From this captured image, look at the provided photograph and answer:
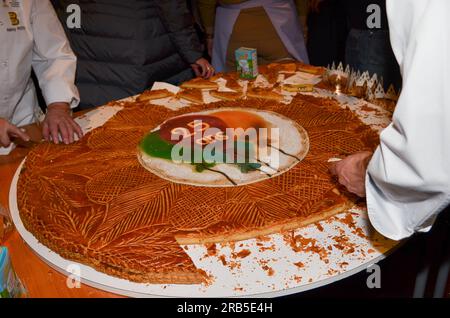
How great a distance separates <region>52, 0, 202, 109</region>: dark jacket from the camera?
2691 millimetres

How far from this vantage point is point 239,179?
1557mm

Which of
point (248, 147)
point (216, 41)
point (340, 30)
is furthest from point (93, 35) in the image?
point (340, 30)

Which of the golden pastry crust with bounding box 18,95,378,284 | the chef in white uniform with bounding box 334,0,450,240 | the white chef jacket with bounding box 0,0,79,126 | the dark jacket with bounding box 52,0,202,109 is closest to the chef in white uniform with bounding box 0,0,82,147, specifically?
the white chef jacket with bounding box 0,0,79,126

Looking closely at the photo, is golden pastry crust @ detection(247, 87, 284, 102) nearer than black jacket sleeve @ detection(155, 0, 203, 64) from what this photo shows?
Yes

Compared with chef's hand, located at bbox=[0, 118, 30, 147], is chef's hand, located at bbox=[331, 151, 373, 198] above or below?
above

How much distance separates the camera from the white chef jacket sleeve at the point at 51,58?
2.16m

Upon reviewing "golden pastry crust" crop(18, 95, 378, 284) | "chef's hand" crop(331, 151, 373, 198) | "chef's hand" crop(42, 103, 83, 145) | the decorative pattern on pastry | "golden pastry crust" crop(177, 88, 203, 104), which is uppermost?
"chef's hand" crop(331, 151, 373, 198)

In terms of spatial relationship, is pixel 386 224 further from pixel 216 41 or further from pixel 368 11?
pixel 216 41

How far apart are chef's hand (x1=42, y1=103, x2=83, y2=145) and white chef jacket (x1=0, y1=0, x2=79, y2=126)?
145mm

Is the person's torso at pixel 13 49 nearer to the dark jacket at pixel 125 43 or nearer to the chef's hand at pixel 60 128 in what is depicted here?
the chef's hand at pixel 60 128

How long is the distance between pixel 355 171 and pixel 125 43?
6.16 feet

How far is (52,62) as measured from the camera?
2.25 meters

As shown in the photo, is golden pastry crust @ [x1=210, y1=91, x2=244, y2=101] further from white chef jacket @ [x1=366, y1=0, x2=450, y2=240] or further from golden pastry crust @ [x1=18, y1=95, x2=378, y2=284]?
white chef jacket @ [x1=366, y1=0, x2=450, y2=240]

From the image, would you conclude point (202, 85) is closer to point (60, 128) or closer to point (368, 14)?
point (60, 128)
